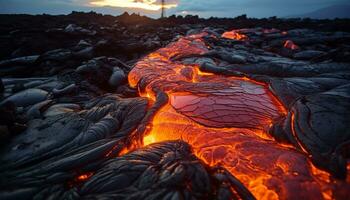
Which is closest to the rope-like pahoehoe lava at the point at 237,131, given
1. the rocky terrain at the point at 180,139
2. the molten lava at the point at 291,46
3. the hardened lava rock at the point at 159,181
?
the rocky terrain at the point at 180,139

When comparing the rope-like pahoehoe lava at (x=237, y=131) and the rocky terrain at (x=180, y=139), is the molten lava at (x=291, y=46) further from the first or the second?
the rope-like pahoehoe lava at (x=237, y=131)

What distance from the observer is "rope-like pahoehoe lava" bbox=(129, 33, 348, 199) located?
1.71 metres

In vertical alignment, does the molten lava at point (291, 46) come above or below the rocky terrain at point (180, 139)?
above

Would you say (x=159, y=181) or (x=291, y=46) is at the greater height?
(x=291, y=46)

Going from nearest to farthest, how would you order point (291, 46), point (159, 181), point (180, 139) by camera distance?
point (159, 181), point (180, 139), point (291, 46)

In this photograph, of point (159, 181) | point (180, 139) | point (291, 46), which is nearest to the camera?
point (159, 181)

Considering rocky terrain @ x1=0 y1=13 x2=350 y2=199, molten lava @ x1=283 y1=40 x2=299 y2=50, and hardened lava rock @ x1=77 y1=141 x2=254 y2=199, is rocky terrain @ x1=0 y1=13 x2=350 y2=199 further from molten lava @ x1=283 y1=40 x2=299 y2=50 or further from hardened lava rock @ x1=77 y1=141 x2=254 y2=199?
molten lava @ x1=283 y1=40 x2=299 y2=50

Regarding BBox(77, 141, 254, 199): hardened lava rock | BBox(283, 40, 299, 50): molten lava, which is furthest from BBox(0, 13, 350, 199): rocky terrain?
BBox(283, 40, 299, 50): molten lava

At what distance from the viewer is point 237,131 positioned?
7.97 ft

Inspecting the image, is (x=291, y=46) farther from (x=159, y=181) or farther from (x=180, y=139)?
(x=159, y=181)

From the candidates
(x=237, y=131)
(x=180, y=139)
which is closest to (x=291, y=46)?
(x=237, y=131)

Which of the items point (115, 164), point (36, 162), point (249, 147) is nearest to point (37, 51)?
point (36, 162)

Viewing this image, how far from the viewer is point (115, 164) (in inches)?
71.3

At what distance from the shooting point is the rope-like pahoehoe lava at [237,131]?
5.62ft
